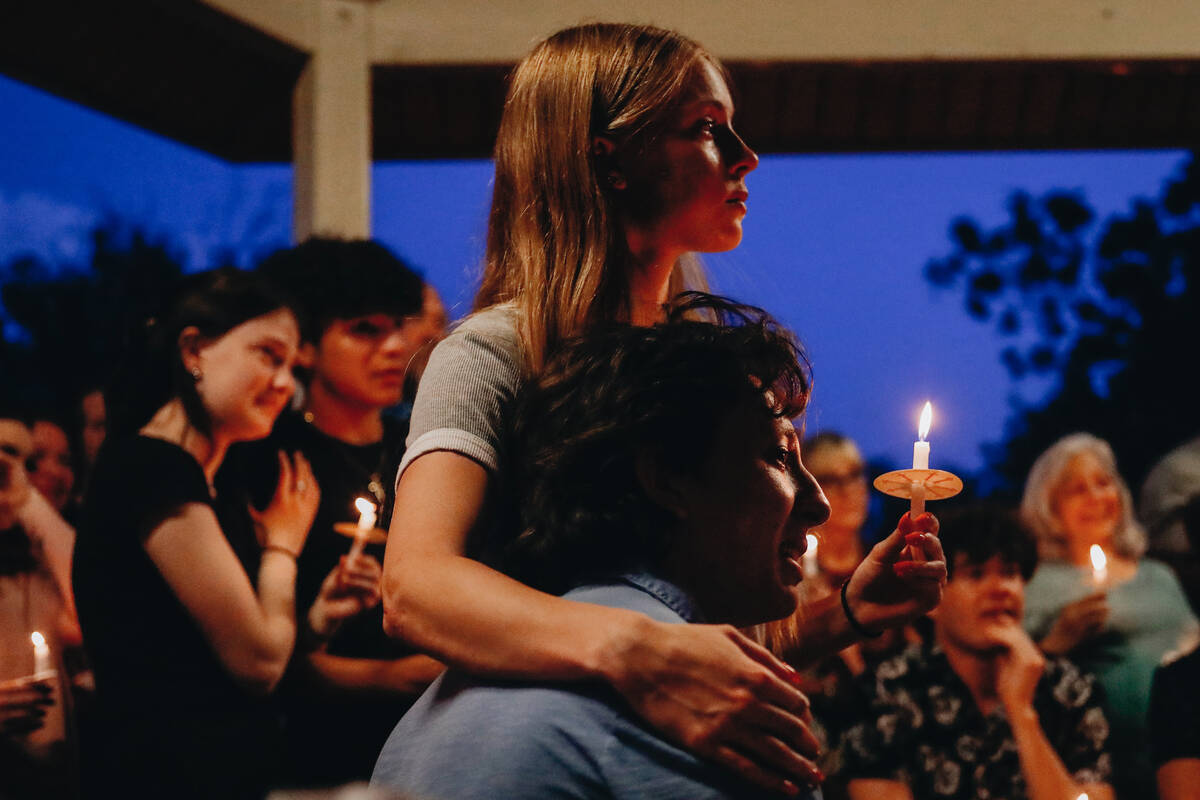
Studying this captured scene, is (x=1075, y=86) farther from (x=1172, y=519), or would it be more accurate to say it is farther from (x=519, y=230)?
(x=519, y=230)

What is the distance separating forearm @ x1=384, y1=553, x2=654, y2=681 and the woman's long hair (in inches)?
52.2

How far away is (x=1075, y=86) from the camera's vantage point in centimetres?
417

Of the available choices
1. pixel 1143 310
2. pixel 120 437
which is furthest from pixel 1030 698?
pixel 1143 310

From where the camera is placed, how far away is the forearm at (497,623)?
3.99 feet

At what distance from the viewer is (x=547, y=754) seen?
116cm

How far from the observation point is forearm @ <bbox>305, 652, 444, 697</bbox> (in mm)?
2461

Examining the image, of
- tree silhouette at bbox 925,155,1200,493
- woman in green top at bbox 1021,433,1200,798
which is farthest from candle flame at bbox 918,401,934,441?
tree silhouette at bbox 925,155,1200,493

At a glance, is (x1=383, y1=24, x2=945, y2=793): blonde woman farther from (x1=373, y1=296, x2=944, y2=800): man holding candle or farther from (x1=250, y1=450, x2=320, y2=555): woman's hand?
(x1=250, y1=450, x2=320, y2=555): woman's hand

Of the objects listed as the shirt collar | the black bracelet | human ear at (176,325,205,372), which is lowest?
→ the black bracelet

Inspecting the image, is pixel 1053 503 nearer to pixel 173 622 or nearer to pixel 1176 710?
pixel 1176 710

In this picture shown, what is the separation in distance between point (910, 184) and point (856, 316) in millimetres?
7217

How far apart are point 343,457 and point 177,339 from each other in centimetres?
50

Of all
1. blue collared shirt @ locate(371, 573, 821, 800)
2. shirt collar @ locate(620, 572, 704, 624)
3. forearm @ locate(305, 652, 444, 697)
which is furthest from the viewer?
forearm @ locate(305, 652, 444, 697)

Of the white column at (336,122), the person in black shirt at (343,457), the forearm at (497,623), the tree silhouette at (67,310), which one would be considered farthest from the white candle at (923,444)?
the tree silhouette at (67,310)
